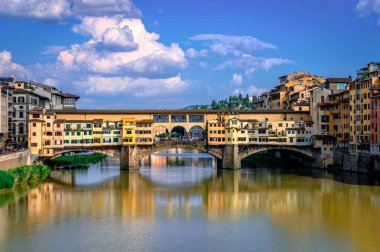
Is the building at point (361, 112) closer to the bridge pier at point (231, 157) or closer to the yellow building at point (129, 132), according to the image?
the bridge pier at point (231, 157)

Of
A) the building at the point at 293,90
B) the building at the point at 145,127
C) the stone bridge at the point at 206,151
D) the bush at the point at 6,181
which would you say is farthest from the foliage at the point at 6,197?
the building at the point at 293,90

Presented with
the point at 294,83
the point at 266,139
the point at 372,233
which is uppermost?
the point at 294,83

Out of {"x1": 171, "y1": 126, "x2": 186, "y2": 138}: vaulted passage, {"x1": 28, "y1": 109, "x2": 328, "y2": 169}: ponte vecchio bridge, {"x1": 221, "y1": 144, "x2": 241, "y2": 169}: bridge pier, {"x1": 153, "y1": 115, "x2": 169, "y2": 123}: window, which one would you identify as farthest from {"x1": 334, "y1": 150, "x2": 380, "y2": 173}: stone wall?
{"x1": 171, "y1": 126, "x2": 186, "y2": 138}: vaulted passage

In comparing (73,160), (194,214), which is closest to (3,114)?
(73,160)

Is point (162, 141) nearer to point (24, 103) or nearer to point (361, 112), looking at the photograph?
point (24, 103)

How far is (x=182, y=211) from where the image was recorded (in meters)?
34.2

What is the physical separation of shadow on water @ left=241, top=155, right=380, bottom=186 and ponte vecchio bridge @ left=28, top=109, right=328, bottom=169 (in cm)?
230

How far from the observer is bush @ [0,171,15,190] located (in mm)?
39031

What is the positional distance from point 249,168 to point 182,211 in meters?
29.2

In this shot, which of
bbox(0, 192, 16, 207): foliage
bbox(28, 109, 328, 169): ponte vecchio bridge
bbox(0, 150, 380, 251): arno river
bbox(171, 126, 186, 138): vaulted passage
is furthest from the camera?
bbox(171, 126, 186, 138): vaulted passage

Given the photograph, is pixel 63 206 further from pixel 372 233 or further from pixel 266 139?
pixel 266 139

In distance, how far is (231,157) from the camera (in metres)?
59.0

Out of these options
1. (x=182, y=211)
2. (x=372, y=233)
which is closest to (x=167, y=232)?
(x=182, y=211)

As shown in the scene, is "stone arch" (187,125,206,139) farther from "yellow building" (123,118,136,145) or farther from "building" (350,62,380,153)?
"building" (350,62,380,153)
